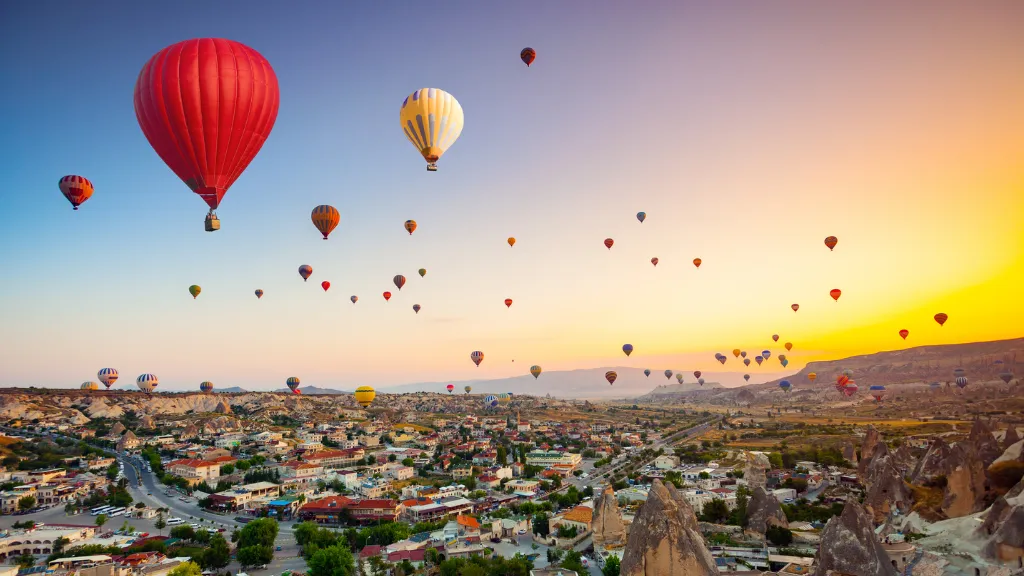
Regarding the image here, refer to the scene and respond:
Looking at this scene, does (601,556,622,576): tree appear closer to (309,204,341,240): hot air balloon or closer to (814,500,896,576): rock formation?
(814,500,896,576): rock formation

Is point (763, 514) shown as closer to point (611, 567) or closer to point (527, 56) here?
point (611, 567)

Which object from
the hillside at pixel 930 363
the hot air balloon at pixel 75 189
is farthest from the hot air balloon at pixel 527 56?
the hillside at pixel 930 363

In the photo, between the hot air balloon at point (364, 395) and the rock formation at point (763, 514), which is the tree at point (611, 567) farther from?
the hot air balloon at point (364, 395)

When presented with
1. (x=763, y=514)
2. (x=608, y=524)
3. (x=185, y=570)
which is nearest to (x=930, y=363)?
(x=763, y=514)

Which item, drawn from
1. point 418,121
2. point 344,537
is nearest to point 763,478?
point 344,537

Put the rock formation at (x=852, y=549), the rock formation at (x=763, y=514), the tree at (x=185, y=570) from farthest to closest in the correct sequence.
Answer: the rock formation at (x=763, y=514), the tree at (x=185, y=570), the rock formation at (x=852, y=549)

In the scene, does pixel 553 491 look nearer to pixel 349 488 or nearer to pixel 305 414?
pixel 349 488
